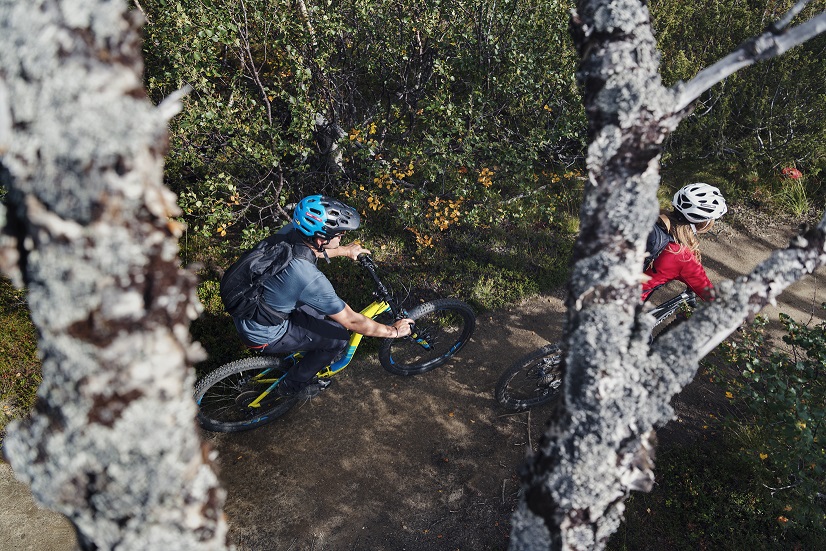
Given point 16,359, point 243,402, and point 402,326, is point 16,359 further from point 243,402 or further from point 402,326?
point 402,326

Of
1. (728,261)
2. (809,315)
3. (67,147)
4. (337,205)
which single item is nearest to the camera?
(67,147)

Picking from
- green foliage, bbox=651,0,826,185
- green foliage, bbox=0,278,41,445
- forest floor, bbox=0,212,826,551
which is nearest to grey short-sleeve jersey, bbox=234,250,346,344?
forest floor, bbox=0,212,826,551

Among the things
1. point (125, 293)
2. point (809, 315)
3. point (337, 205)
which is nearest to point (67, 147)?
point (125, 293)

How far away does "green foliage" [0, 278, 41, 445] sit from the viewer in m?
5.34

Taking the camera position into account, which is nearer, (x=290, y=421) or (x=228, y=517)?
(x=228, y=517)

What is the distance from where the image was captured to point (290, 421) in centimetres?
561

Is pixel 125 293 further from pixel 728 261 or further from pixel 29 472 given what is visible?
pixel 728 261

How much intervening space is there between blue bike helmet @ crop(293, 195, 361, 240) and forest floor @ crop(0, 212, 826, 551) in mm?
2401

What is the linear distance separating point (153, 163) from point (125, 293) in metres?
0.39

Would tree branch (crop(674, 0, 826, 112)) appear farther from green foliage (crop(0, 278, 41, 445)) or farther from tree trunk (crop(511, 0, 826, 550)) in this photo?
green foliage (crop(0, 278, 41, 445))

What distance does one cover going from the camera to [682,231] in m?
5.01

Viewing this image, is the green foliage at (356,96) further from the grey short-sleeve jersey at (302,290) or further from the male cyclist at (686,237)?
the grey short-sleeve jersey at (302,290)

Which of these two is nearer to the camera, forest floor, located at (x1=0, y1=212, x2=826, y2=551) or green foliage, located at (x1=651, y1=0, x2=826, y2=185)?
forest floor, located at (x1=0, y1=212, x2=826, y2=551)

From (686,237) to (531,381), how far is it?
7.56ft
